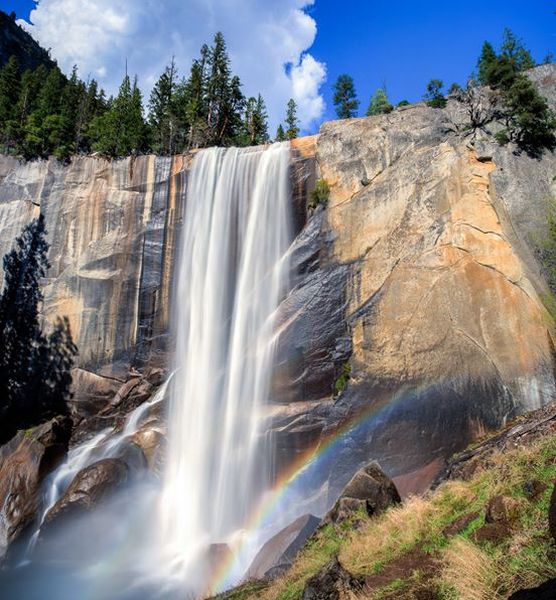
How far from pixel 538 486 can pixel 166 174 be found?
27.1 metres

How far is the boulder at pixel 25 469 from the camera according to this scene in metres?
20.8

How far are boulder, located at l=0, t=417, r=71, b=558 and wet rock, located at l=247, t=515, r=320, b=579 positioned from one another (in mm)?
12452

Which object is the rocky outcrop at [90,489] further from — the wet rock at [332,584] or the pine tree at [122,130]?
the pine tree at [122,130]

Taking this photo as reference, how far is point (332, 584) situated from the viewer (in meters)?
6.81

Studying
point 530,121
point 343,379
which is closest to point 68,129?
point 343,379

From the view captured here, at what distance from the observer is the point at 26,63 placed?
93.9 meters

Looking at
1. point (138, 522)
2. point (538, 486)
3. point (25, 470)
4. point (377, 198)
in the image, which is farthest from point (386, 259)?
point (25, 470)

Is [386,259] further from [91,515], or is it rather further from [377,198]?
[91,515]

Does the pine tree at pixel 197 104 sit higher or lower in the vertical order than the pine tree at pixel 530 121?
higher

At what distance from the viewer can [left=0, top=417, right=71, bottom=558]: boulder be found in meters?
20.8

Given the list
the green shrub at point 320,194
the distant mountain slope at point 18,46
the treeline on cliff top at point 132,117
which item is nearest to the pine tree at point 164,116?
the treeline on cliff top at point 132,117

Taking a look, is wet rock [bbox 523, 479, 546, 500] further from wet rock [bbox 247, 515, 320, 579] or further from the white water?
the white water

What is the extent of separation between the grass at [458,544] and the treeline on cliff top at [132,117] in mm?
31066

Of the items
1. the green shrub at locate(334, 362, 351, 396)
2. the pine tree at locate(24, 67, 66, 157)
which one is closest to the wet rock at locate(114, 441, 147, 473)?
the green shrub at locate(334, 362, 351, 396)
